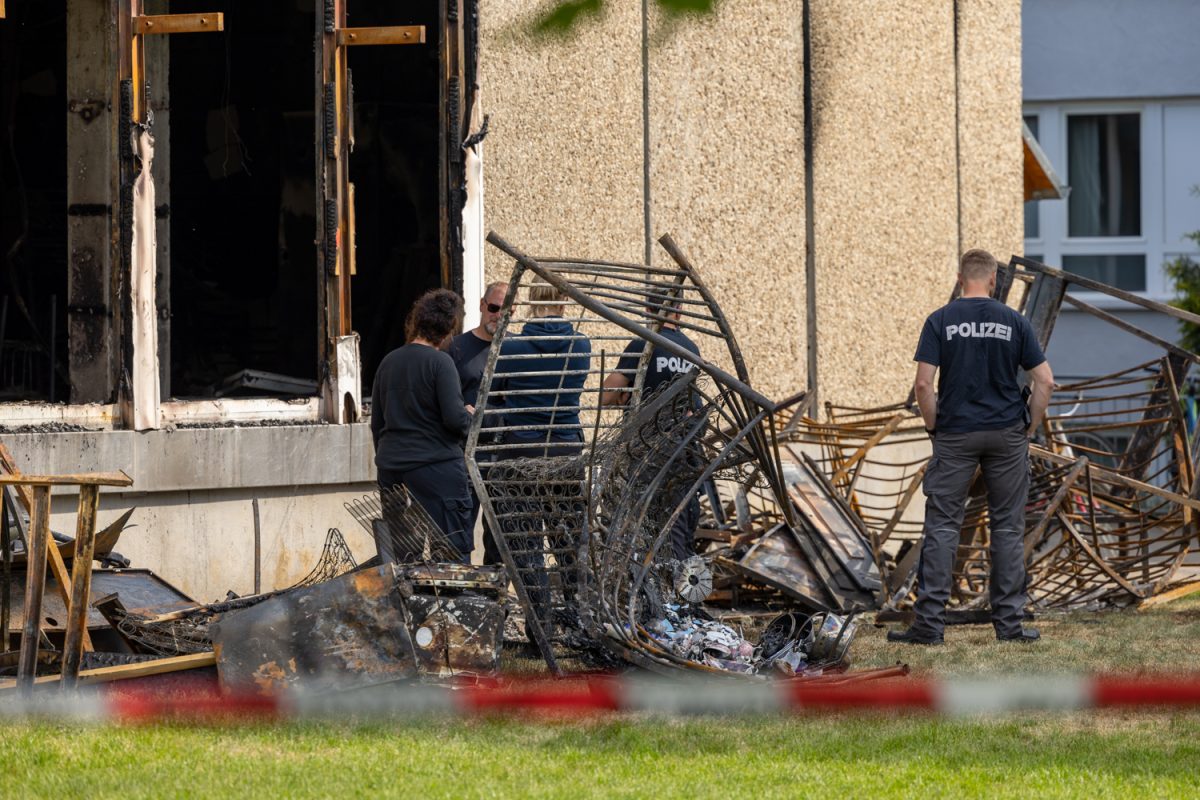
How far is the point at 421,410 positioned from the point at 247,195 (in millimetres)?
4624

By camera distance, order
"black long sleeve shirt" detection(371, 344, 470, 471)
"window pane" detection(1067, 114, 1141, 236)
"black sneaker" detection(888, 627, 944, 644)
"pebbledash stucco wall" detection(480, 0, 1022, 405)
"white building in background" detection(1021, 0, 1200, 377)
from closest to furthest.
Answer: "black long sleeve shirt" detection(371, 344, 470, 471)
"black sneaker" detection(888, 627, 944, 644)
"pebbledash stucco wall" detection(480, 0, 1022, 405)
"white building in background" detection(1021, 0, 1200, 377)
"window pane" detection(1067, 114, 1141, 236)

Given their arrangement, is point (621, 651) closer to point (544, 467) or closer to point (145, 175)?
point (544, 467)

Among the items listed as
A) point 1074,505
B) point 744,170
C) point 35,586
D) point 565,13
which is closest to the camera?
point 565,13

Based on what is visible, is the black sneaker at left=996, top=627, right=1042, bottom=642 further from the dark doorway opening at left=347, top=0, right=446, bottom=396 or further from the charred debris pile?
the dark doorway opening at left=347, top=0, right=446, bottom=396

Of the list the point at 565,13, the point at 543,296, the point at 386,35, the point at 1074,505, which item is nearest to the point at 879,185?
the point at 1074,505

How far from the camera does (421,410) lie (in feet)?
24.9

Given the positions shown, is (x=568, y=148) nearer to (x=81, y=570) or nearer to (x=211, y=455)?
(x=211, y=455)

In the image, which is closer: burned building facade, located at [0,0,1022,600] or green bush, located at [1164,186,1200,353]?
burned building facade, located at [0,0,1022,600]

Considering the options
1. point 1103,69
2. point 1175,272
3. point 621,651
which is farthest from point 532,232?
point 1103,69

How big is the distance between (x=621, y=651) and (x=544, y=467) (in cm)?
81

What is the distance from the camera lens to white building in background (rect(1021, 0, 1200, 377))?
65.1ft

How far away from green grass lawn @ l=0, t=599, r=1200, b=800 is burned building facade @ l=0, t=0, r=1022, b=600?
9.37 feet

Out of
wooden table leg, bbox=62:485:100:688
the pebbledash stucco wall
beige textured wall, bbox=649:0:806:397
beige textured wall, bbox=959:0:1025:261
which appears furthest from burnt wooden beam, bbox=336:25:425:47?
beige textured wall, bbox=959:0:1025:261

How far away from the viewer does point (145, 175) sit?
27.2 feet
